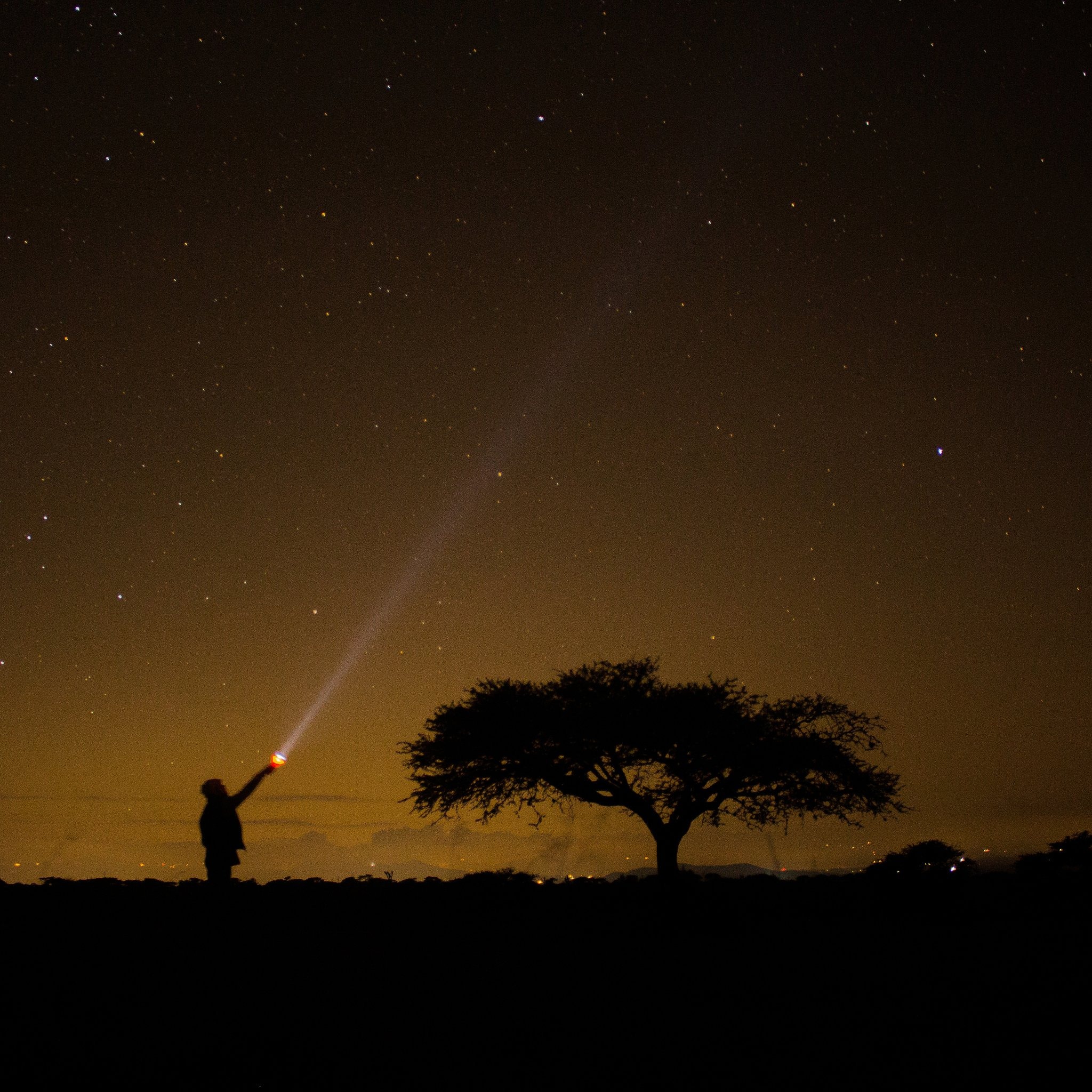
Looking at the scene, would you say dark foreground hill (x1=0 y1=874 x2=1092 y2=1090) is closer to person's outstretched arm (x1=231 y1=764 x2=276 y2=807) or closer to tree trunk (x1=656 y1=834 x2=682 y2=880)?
person's outstretched arm (x1=231 y1=764 x2=276 y2=807)

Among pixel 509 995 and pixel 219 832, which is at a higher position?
pixel 219 832

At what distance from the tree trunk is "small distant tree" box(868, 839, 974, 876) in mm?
4577

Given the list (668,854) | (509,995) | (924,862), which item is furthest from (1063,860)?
(509,995)

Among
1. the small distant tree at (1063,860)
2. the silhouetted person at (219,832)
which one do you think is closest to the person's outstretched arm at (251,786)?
the silhouetted person at (219,832)

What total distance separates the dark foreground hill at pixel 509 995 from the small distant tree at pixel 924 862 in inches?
154

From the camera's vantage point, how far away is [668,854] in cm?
2245

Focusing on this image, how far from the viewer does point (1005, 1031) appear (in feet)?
24.2

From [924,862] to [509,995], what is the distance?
14.5m

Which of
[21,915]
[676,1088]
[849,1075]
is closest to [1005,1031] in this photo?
[849,1075]

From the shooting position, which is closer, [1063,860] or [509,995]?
[509,995]

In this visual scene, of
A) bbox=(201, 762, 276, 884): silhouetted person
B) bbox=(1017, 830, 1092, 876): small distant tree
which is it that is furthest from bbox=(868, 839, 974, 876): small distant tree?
bbox=(201, 762, 276, 884): silhouetted person

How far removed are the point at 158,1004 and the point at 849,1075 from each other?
5.63m

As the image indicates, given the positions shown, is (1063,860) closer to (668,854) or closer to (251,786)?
(668,854)

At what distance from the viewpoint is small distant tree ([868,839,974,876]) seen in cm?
1894
